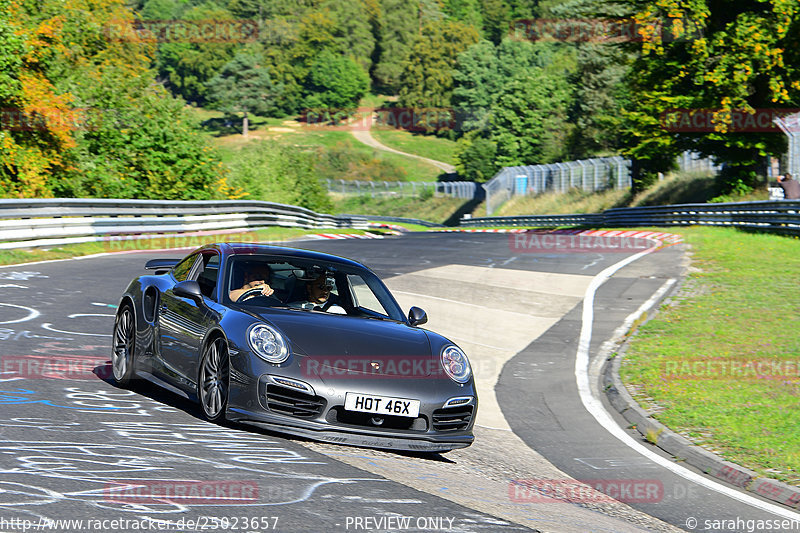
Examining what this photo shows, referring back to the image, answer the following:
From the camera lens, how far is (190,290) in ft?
25.8

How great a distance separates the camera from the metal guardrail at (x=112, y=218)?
20.6 metres

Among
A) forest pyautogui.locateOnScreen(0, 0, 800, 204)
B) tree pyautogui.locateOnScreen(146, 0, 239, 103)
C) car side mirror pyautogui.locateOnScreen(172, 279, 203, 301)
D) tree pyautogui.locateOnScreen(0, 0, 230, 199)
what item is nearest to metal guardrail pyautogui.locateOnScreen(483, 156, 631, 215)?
forest pyautogui.locateOnScreen(0, 0, 800, 204)

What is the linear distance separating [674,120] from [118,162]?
2140cm

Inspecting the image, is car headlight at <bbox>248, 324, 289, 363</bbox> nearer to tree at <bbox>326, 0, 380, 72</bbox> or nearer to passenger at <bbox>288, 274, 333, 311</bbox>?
passenger at <bbox>288, 274, 333, 311</bbox>

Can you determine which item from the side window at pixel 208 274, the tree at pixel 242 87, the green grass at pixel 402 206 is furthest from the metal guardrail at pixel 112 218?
the tree at pixel 242 87

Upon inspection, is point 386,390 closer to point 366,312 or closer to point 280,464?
point 280,464

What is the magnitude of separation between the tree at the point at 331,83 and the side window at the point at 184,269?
156747 millimetres

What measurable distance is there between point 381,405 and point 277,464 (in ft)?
3.45

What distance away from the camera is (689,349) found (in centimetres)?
1330

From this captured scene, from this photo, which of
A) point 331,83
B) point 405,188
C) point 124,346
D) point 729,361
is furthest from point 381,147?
point 124,346

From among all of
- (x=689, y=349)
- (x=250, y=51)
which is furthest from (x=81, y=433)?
(x=250, y=51)

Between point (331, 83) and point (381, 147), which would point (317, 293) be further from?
point (331, 83)

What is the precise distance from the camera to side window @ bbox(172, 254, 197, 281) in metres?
8.91

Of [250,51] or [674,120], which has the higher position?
[250,51]
